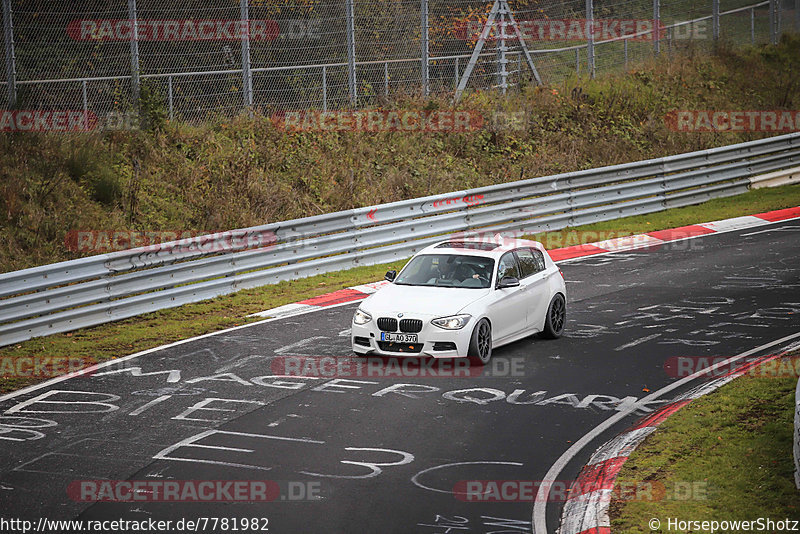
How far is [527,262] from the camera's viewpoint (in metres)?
15.0

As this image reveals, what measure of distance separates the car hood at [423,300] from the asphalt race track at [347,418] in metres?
0.91

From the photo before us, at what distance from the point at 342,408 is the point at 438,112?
17420 millimetres

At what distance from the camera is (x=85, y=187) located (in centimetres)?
2108

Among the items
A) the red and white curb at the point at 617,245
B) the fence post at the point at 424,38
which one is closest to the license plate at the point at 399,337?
the red and white curb at the point at 617,245

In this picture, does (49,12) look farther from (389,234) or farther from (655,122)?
(655,122)

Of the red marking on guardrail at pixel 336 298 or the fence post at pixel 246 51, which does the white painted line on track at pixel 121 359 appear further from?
the fence post at pixel 246 51

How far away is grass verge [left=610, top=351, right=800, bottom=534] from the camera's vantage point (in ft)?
28.3

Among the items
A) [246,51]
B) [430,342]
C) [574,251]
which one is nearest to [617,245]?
[574,251]

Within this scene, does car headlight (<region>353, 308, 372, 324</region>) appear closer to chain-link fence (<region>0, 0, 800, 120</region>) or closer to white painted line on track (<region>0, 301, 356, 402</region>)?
white painted line on track (<region>0, 301, 356, 402</region>)

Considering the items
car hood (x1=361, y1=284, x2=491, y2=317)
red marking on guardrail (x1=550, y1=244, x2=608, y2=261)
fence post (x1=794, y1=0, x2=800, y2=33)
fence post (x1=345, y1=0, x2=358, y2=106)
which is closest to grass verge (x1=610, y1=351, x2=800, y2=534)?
car hood (x1=361, y1=284, x2=491, y2=317)

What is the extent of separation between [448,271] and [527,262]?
1302mm

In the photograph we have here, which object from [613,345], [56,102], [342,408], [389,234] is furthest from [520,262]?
[56,102]

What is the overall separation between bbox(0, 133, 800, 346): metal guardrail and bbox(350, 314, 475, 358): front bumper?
205 inches

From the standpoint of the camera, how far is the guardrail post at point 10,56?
20297 millimetres
